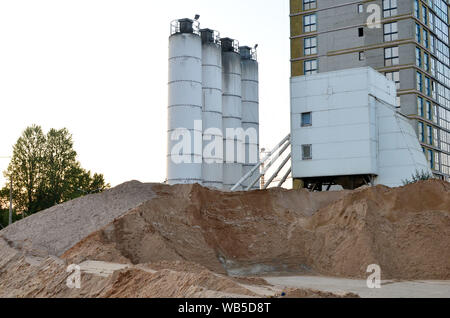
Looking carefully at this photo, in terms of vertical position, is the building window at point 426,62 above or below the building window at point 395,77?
above

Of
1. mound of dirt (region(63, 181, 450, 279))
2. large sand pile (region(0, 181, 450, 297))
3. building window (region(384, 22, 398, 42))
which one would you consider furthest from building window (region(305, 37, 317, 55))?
mound of dirt (region(63, 181, 450, 279))

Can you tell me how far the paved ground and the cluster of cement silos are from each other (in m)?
31.2

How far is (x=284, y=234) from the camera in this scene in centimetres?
2223

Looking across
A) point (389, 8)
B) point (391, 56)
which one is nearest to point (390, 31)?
point (389, 8)

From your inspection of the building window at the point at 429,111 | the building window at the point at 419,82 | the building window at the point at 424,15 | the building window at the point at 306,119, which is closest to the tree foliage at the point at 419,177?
the building window at the point at 306,119

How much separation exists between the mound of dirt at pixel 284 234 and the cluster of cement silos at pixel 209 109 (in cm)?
2533

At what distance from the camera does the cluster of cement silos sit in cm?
4922

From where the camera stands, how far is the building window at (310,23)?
59.4 metres

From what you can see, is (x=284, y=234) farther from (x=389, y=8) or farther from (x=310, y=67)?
(x=310, y=67)

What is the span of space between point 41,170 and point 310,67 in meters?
33.4

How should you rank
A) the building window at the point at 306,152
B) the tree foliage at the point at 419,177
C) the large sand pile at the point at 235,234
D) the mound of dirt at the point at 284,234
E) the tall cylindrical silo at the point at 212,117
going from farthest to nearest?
the tall cylindrical silo at the point at 212,117
the building window at the point at 306,152
the tree foliage at the point at 419,177
the mound of dirt at the point at 284,234
the large sand pile at the point at 235,234

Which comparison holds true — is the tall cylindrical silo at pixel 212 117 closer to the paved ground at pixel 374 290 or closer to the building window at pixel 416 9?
the building window at pixel 416 9

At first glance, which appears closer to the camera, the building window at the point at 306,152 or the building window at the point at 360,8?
the building window at the point at 306,152
